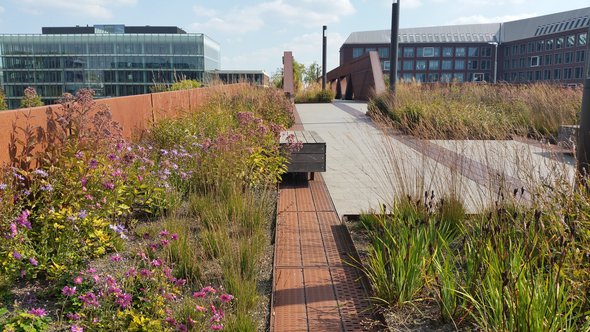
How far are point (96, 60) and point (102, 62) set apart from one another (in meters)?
0.75

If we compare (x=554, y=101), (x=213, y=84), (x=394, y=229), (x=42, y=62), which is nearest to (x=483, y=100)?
(x=554, y=101)

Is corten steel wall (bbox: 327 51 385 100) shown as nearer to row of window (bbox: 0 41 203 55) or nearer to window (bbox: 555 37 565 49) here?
row of window (bbox: 0 41 203 55)

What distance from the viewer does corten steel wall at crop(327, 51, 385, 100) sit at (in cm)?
2355

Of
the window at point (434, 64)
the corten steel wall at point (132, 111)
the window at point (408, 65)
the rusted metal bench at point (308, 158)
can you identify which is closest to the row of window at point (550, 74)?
the window at point (434, 64)

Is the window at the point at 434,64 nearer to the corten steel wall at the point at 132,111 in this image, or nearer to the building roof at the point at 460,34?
the building roof at the point at 460,34

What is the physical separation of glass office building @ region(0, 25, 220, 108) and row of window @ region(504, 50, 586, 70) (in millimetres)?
50618

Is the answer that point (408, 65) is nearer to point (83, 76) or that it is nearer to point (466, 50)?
point (466, 50)

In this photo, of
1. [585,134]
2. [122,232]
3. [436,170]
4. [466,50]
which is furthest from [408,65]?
[122,232]

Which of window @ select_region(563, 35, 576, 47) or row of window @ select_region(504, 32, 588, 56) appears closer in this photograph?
row of window @ select_region(504, 32, 588, 56)

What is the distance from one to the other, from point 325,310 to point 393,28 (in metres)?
14.4

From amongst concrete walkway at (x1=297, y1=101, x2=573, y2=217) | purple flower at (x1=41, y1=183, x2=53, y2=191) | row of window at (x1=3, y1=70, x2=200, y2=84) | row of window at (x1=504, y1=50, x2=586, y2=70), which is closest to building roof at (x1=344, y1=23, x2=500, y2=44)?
A: row of window at (x1=504, y1=50, x2=586, y2=70)

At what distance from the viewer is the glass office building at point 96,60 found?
2483 inches

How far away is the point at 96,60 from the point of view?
6762 cm

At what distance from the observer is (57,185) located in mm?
3807
